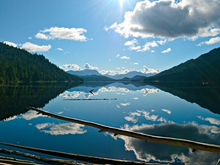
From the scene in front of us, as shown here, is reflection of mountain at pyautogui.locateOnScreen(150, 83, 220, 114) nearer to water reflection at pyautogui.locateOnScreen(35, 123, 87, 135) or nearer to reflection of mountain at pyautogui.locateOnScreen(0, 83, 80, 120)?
water reflection at pyautogui.locateOnScreen(35, 123, 87, 135)

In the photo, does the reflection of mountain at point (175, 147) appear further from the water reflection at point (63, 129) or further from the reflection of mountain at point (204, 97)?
the reflection of mountain at point (204, 97)

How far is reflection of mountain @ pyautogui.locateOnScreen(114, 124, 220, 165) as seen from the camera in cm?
1269

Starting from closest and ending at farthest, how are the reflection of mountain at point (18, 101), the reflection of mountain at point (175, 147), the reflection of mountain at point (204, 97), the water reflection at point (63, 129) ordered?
the reflection of mountain at point (175, 147) → the water reflection at point (63, 129) → the reflection of mountain at point (18, 101) → the reflection of mountain at point (204, 97)

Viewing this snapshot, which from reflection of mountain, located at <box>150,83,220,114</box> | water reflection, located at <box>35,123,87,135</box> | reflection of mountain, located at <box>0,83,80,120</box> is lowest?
reflection of mountain, located at <box>150,83,220,114</box>

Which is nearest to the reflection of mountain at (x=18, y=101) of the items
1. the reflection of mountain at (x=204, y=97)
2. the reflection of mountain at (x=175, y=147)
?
the reflection of mountain at (x=175, y=147)

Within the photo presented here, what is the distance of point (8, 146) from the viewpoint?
46.8 feet

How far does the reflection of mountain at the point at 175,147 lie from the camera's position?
1269 centimetres

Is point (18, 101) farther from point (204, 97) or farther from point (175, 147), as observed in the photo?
point (204, 97)

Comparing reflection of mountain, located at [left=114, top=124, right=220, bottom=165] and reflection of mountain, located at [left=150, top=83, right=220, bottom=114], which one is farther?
reflection of mountain, located at [left=150, top=83, right=220, bottom=114]

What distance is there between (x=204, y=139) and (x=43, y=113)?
28.1 m

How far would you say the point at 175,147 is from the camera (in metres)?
15.1

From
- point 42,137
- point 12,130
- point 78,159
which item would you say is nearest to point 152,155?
point 78,159

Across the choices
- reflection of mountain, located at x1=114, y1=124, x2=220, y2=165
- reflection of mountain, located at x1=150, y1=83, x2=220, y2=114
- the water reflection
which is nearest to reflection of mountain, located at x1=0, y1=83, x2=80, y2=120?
the water reflection

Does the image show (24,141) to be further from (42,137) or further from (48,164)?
(48,164)
